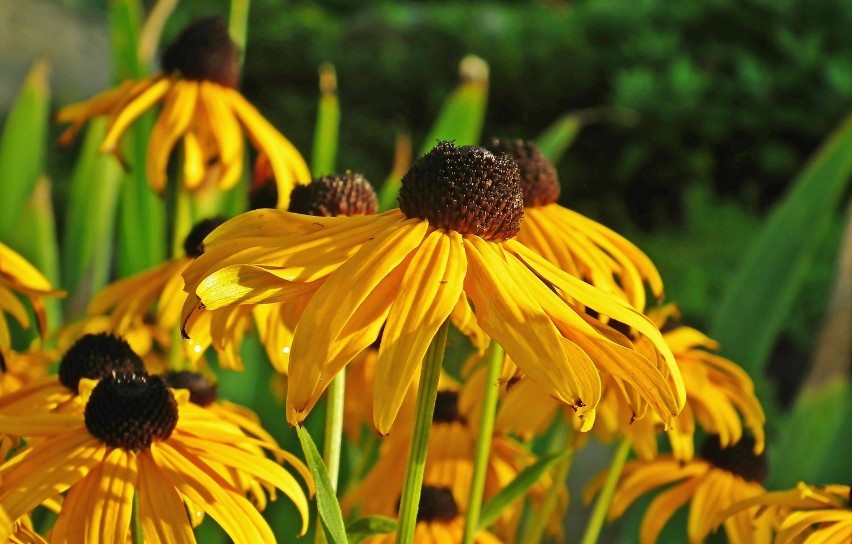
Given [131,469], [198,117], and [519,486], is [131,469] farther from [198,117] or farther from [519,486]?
[198,117]

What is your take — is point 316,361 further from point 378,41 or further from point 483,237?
point 378,41

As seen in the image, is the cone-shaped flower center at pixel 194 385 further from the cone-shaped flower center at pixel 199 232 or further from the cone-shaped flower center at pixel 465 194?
the cone-shaped flower center at pixel 465 194

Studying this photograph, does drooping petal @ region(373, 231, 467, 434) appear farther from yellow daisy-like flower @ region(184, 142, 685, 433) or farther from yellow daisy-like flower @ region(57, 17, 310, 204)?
yellow daisy-like flower @ region(57, 17, 310, 204)

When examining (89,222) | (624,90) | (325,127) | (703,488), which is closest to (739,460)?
(703,488)

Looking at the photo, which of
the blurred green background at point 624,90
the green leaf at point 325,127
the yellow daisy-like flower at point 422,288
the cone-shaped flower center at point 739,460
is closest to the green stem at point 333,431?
the yellow daisy-like flower at point 422,288

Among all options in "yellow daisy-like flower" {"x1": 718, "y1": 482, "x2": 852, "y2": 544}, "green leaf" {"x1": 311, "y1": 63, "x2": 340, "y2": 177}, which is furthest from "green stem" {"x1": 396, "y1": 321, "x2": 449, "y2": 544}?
"green leaf" {"x1": 311, "y1": 63, "x2": 340, "y2": 177}

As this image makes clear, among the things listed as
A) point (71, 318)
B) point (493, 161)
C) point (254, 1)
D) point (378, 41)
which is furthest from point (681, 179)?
point (493, 161)
